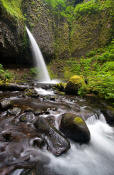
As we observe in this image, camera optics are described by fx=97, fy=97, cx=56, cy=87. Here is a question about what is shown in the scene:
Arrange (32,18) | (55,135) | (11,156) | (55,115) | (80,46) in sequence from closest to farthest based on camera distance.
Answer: (11,156), (55,135), (55,115), (32,18), (80,46)

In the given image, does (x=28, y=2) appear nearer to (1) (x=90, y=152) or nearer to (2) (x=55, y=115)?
(2) (x=55, y=115)

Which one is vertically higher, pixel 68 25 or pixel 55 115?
pixel 68 25

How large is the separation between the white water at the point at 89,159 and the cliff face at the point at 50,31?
396 inches

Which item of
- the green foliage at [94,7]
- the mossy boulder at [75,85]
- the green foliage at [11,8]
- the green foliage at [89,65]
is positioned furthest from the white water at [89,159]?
the green foliage at [94,7]

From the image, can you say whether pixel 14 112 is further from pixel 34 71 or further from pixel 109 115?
pixel 34 71

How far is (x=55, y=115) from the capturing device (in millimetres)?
3510

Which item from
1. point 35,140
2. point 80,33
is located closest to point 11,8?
point 80,33

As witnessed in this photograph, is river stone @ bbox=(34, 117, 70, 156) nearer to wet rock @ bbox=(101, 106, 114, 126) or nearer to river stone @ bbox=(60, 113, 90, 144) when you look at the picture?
river stone @ bbox=(60, 113, 90, 144)

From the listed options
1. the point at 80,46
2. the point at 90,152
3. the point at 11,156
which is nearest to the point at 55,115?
the point at 90,152

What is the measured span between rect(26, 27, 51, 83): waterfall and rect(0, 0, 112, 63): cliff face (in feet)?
2.71

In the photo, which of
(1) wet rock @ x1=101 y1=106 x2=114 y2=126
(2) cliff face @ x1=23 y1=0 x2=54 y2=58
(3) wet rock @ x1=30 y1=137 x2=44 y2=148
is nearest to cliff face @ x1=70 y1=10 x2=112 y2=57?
(2) cliff face @ x1=23 y1=0 x2=54 y2=58

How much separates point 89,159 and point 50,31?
59.0 ft

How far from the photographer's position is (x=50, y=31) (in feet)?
53.3

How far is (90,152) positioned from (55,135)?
93 cm
